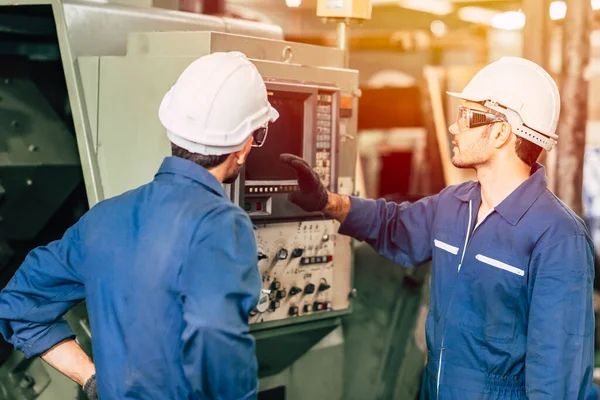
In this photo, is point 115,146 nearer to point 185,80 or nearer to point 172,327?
point 185,80

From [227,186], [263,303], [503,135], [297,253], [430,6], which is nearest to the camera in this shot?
[503,135]

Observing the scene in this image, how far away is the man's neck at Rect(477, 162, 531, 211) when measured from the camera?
229 cm

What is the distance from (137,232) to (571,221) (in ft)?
3.84

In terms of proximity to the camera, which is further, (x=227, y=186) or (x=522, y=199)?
(x=227, y=186)

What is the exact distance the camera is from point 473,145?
231 centimetres

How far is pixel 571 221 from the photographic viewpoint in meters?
2.17

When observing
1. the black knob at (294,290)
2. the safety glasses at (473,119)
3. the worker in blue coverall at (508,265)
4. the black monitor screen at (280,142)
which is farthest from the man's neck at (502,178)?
the black knob at (294,290)

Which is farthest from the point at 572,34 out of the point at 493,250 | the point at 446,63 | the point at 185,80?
the point at 446,63

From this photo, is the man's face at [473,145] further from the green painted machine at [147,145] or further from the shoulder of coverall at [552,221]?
the green painted machine at [147,145]

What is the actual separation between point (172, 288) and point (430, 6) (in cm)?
904

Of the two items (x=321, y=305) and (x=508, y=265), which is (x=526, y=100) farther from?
(x=321, y=305)

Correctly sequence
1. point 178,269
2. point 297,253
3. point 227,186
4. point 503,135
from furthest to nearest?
point 297,253 → point 227,186 → point 503,135 → point 178,269

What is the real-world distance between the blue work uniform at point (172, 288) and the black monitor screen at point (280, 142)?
0.79 metres

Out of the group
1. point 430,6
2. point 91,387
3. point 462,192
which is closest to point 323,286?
point 462,192
